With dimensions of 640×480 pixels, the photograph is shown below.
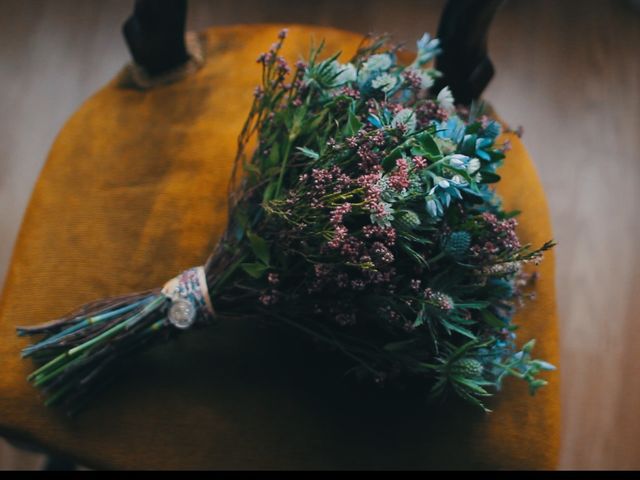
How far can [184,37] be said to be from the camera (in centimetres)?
102

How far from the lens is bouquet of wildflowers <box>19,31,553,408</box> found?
0.72 m

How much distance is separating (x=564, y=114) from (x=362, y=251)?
94cm

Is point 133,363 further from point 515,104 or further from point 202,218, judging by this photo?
point 515,104

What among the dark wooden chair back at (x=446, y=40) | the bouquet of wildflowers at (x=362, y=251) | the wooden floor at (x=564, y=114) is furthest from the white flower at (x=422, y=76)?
the wooden floor at (x=564, y=114)

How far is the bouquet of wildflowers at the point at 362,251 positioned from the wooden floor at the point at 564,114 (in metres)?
0.58

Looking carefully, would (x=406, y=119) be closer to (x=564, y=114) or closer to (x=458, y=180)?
(x=458, y=180)

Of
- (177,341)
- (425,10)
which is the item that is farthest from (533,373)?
(425,10)

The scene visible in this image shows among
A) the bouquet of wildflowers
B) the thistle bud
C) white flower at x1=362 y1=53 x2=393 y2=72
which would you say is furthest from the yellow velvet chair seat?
white flower at x1=362 y1=53 x2=393 y2=72

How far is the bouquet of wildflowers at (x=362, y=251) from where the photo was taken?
72 centimetres

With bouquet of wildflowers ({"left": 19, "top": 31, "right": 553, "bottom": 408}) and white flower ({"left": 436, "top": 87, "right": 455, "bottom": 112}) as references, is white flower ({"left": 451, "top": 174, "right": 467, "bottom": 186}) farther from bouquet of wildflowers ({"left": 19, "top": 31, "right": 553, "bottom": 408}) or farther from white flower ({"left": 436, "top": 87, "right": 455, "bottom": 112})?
white flower ({"left": 436, "top": 87, "right": 455, "bottom": 112})

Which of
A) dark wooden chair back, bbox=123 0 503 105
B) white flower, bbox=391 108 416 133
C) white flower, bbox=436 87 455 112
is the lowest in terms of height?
white flower, bbox=391 108 416 133

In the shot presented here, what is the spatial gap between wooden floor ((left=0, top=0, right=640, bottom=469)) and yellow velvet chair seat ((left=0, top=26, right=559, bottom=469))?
0.48 m

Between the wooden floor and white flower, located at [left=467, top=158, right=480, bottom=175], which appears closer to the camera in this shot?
white flower, located at [left=467, top=158, right=480, bottom=175]

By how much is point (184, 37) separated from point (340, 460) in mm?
641
